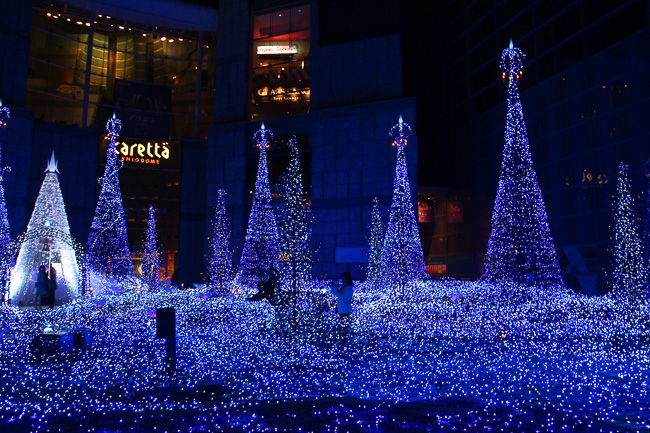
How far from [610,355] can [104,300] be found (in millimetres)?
15557

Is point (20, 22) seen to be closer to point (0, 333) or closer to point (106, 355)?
point (0, 333)

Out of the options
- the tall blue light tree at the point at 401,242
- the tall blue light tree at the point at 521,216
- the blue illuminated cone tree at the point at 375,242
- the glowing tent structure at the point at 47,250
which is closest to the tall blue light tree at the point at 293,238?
the tall blue light tree at the point at 521,216

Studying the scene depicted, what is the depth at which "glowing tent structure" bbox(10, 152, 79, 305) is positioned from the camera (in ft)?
58.1

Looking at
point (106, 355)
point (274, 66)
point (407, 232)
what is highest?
point (274, 66)

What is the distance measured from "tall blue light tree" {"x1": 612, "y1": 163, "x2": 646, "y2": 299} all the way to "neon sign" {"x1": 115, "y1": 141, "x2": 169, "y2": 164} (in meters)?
27.4

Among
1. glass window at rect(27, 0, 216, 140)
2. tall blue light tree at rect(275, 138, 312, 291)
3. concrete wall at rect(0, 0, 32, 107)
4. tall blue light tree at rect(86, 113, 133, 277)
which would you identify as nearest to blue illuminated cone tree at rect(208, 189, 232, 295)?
glass window at rect(27, 0, 216, 140)

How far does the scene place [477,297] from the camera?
17.3m

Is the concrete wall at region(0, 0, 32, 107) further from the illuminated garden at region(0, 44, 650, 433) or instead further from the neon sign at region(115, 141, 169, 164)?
the illuminated garden at region(0, 44, 650, 433)

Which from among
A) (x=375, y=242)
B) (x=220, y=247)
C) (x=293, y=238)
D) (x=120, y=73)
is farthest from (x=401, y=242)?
(x=120, y=73)

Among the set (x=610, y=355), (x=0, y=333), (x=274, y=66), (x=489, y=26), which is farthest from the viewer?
(x=274, y=66)

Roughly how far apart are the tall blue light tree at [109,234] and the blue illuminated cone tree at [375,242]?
11181 millimetres

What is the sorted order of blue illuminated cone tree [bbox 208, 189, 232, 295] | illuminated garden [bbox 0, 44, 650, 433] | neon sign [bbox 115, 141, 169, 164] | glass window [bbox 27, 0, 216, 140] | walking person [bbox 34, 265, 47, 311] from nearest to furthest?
illuminated garden [bbox 0, 44, 650, 433] < walking person [bbox 34, 265, 47, 311] < blue illuminated cone tree [bbox 208, 189, 232, 295] < glass window [bbox 27, 0, 216, 140] < neon sign [bbox 115, 141, 169, 164]

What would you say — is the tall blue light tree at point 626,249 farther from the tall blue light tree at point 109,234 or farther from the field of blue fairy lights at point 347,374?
the tall blue light tree at point 109,234

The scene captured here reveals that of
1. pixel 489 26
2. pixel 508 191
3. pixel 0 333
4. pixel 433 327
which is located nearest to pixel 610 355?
pixel 433 327
